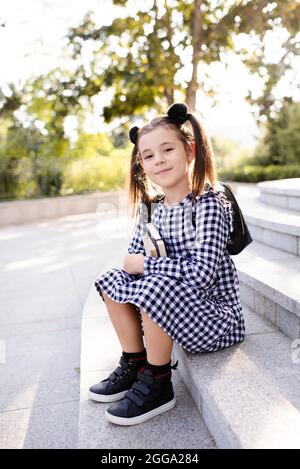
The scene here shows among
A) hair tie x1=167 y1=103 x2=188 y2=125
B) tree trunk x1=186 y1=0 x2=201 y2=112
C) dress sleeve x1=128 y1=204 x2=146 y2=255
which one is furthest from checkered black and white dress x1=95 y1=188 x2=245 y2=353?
tree trunk x1=186 y1=0 x2=201 y2=112

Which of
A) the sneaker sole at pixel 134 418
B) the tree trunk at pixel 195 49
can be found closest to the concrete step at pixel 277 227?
the sneaker sole at pixel 134 418

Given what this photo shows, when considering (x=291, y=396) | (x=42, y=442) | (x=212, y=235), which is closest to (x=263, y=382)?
Result: (x=291, y=396)

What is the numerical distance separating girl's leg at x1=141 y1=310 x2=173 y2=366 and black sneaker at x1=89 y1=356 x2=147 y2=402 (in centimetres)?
19

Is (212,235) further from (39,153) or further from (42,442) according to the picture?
(39,153)

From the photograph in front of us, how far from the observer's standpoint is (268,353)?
202 cm

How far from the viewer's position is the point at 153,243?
2.10 meters

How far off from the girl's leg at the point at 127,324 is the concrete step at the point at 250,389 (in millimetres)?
233

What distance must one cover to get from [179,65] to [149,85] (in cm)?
64

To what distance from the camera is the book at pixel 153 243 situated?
2.05 meters

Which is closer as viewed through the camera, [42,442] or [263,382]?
[263,382]

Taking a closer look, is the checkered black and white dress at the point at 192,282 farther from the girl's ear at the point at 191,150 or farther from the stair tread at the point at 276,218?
the stair tread at the point at 276,218

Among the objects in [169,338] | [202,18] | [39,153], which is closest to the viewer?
[169,338]

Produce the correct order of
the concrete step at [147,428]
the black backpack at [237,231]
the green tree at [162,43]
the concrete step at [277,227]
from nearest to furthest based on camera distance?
1. the concrete step at [147,428]
2. the black backpack at [237,231]
3. the concrete step at [277,227]
4. the green tree at [162,43]

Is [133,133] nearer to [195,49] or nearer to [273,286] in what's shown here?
[273,286]
